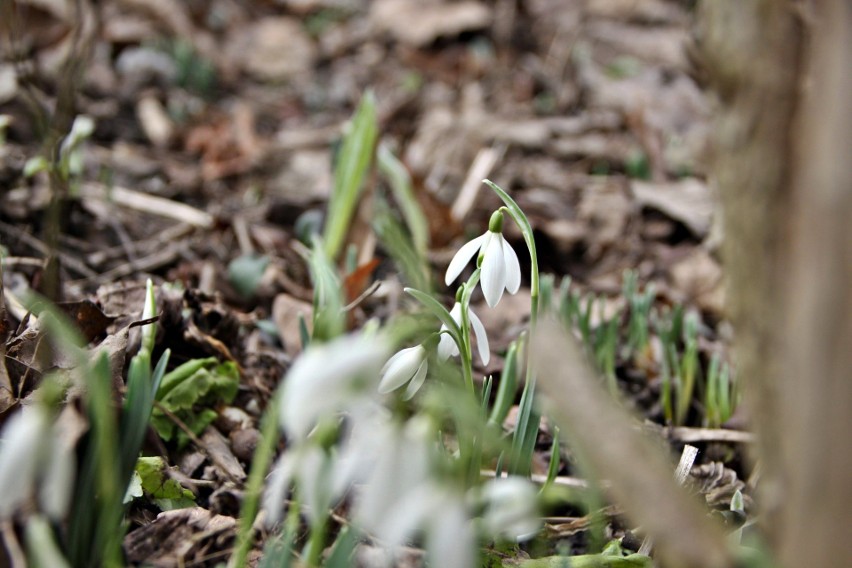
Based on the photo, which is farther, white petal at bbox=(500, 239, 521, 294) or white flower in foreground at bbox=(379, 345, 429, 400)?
white petal at bbox=(500, 239, 521, 294)

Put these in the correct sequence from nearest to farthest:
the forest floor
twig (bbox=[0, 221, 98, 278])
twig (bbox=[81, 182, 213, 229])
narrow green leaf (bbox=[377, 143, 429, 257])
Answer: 1. the forest floor
2. twig (bbox=[0, 221, 98, 278])
3. narrow green leaf (bbox=[377, 143, 429, 257])
4. twig (bbox=[81, 182, 213, 229])

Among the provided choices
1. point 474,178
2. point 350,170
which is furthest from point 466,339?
point 474,178

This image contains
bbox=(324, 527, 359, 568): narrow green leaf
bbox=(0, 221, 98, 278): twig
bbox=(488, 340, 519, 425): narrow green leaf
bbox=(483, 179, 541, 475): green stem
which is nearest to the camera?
bbox=(324, 527, 359, 568): narrow green leaf

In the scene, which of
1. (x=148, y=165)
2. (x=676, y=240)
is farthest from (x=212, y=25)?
(x=676, y=240)

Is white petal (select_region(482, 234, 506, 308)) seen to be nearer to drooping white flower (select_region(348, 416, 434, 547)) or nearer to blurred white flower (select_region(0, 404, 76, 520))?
drooping white flower (select_region(348, 416, 434, 547))

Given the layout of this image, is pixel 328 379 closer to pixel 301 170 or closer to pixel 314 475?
pixel 314 475

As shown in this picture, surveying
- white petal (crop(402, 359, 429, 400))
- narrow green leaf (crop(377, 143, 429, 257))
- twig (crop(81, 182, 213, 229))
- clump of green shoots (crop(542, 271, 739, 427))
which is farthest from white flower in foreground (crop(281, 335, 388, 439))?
twig (crop(81, 182, 213, 229))
